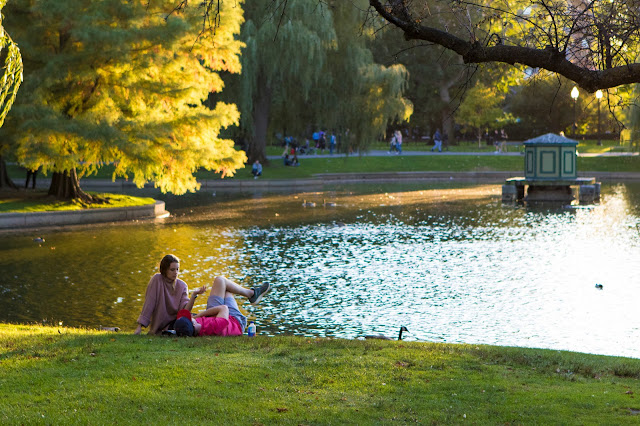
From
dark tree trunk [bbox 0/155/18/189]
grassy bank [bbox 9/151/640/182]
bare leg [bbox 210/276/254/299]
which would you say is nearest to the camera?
bare leg [bbox 210/276/254/299]

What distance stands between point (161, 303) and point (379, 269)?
7924 millimetres

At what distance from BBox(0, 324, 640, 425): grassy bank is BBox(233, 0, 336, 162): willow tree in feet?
102

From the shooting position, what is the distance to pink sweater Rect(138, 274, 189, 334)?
10.2 metres

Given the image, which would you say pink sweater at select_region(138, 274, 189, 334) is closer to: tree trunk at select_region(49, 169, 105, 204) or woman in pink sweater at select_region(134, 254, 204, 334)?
woman in pink sweater at select_region(134, 254, 204, 334)

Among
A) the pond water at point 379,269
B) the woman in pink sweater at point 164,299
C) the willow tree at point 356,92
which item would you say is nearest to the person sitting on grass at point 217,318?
the woman in pink sweater at point 164,299

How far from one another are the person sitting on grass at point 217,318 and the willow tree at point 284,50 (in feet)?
96.2

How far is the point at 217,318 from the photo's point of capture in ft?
33.3

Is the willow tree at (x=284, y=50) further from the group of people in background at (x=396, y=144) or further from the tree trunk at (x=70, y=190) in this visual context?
the group of people in background at (x=396, y=144)

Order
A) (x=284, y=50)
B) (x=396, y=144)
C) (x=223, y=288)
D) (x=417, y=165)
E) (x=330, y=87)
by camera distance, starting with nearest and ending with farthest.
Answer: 1. (x=223, y=288)
2. (x=284, y=50)
3. (x=330, y=87)
4. (x=417, y=165)
5. (x=396, y=144)

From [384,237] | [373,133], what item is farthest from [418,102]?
[384,237]

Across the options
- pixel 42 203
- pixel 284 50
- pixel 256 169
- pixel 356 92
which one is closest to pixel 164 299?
pixel 42 203

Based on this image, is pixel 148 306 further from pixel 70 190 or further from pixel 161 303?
pixel 70 190

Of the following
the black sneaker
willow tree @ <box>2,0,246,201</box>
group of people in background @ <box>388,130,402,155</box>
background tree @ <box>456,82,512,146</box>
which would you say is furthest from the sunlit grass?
background tree @ <box>456,82,512,146</box>

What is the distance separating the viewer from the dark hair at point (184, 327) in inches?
389
